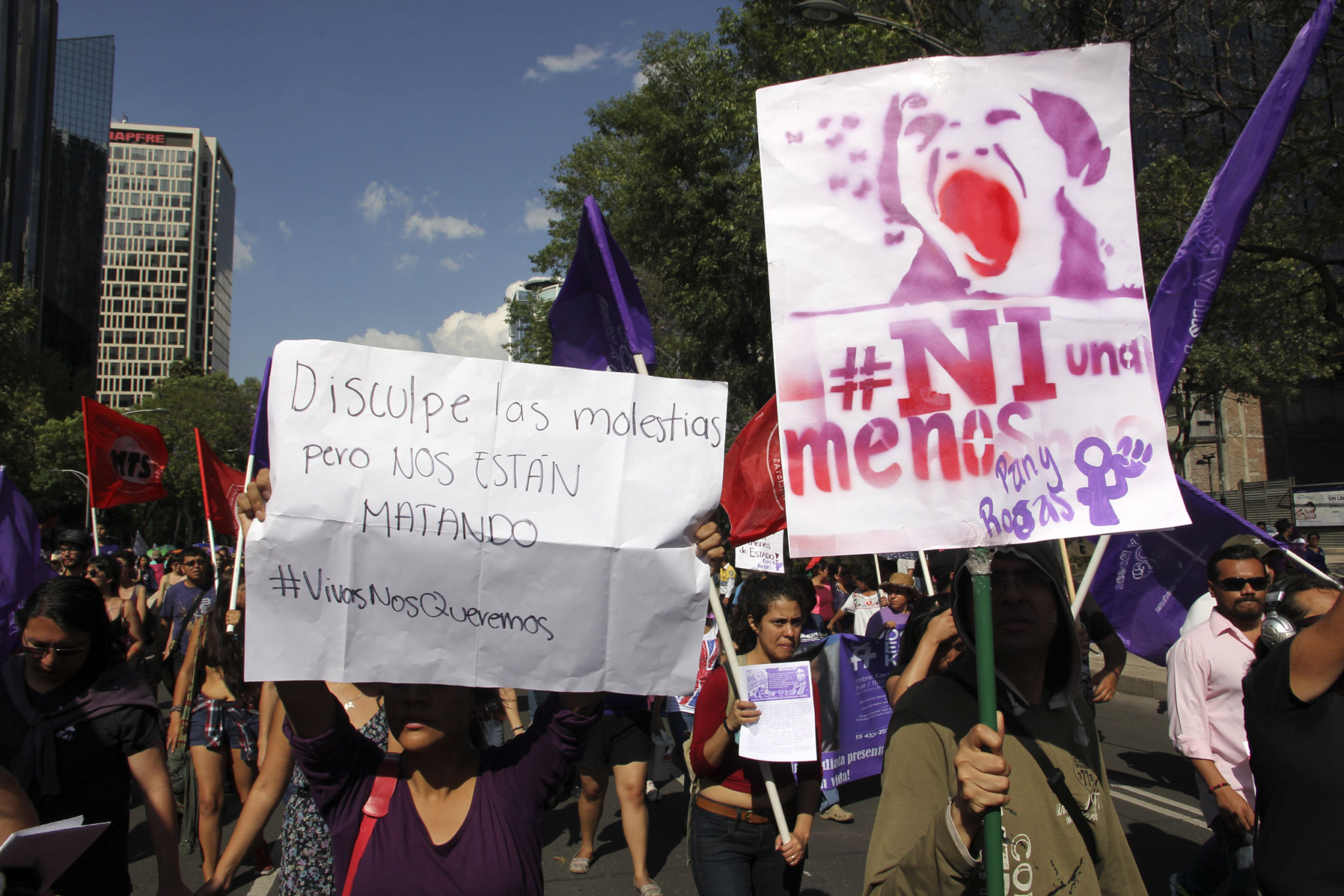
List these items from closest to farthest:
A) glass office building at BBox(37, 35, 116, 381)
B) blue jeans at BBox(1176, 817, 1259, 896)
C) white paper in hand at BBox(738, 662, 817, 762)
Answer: white paper in hand at BBox(738, 662, 817, 762) < blue jeans at BBox(1176, 817, 1259, 896) < glass office building at BBox(37, 35, 116, 381)

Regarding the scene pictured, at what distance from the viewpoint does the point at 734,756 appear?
3381 millimetres

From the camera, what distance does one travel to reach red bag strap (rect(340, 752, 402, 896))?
6.94ft

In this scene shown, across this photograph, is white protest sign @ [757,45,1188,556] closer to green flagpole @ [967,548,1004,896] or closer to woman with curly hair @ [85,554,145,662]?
green flagpole @ [967,548,1004,896]

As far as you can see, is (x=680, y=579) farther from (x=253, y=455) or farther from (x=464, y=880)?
(x=253, y=455)

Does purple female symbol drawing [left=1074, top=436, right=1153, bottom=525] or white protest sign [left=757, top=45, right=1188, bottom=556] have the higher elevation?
white protest sign [left=757, top=45, right=1188, bottom=556]

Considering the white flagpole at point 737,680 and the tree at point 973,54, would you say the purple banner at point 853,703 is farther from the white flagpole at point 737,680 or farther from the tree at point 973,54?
the tree at point 973,54

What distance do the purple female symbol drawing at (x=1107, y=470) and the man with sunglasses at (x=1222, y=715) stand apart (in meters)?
1.99

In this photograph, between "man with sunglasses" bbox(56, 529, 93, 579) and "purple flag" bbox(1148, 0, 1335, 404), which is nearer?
"purple flag" bbox(1148, 0, 1335, 404)

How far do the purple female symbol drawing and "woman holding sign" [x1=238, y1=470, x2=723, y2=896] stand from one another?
860 millimetres

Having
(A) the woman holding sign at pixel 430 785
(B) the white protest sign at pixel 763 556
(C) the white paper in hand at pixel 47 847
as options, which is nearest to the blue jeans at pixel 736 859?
(A) the woman holding sign at pixel 430 785

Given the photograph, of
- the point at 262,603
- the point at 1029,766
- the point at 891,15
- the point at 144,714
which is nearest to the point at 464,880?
the point at 262,603

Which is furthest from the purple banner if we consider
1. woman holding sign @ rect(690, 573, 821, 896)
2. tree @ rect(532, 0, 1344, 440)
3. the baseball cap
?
tree @ rect(532, 0, 1344, 440)

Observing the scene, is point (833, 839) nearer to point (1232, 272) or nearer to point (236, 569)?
point (236, 569)

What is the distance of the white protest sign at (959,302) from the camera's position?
6.77 feet
